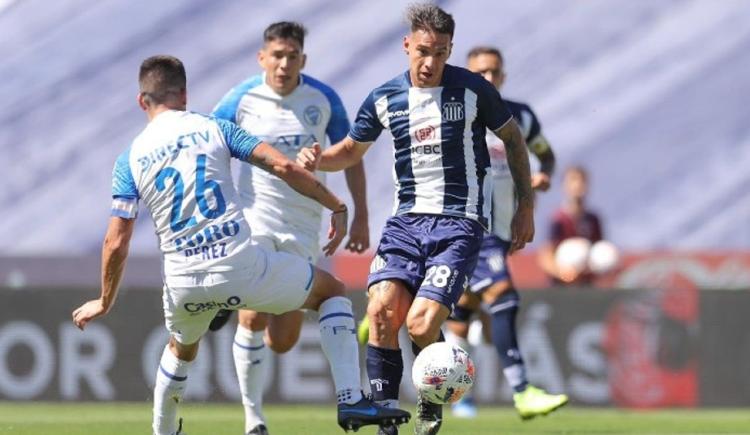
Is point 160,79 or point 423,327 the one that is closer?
point 160,79

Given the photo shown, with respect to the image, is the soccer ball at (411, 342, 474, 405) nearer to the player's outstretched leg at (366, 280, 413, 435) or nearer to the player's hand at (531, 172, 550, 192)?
the player's outstretched leg at (366, 280, 413, 435)

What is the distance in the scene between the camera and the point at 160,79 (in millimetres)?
7359

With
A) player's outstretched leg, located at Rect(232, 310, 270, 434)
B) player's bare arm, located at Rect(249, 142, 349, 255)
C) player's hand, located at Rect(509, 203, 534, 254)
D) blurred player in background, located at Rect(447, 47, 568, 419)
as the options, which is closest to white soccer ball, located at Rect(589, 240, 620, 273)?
blurred player in background, located at Rect(447, 47, 568, 419)

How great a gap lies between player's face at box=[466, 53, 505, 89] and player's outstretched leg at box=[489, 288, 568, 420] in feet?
4.90

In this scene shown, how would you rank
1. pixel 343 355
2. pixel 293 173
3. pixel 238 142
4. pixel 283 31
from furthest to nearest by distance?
pixel 283 31
pixel 343 355
pixel 238 142
pixel 293 173

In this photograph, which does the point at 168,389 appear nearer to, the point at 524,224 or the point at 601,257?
the point at 524,224

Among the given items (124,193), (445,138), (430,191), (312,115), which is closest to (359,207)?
(312,115)

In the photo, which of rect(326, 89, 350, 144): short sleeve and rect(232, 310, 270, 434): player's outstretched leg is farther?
rect(326, 89, 350, 144): short sleeve

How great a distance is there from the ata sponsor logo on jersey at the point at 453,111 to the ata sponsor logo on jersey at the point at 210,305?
1.49m

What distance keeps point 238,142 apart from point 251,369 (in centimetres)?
230

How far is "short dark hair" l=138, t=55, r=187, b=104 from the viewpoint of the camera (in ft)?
24.1

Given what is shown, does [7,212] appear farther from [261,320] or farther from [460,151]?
[460,151]

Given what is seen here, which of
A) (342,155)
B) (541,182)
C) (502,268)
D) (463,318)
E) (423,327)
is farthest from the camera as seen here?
(463,318)

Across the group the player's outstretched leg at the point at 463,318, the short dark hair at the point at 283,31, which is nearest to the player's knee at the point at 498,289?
the player's outstretched leg at the point at 463,318
